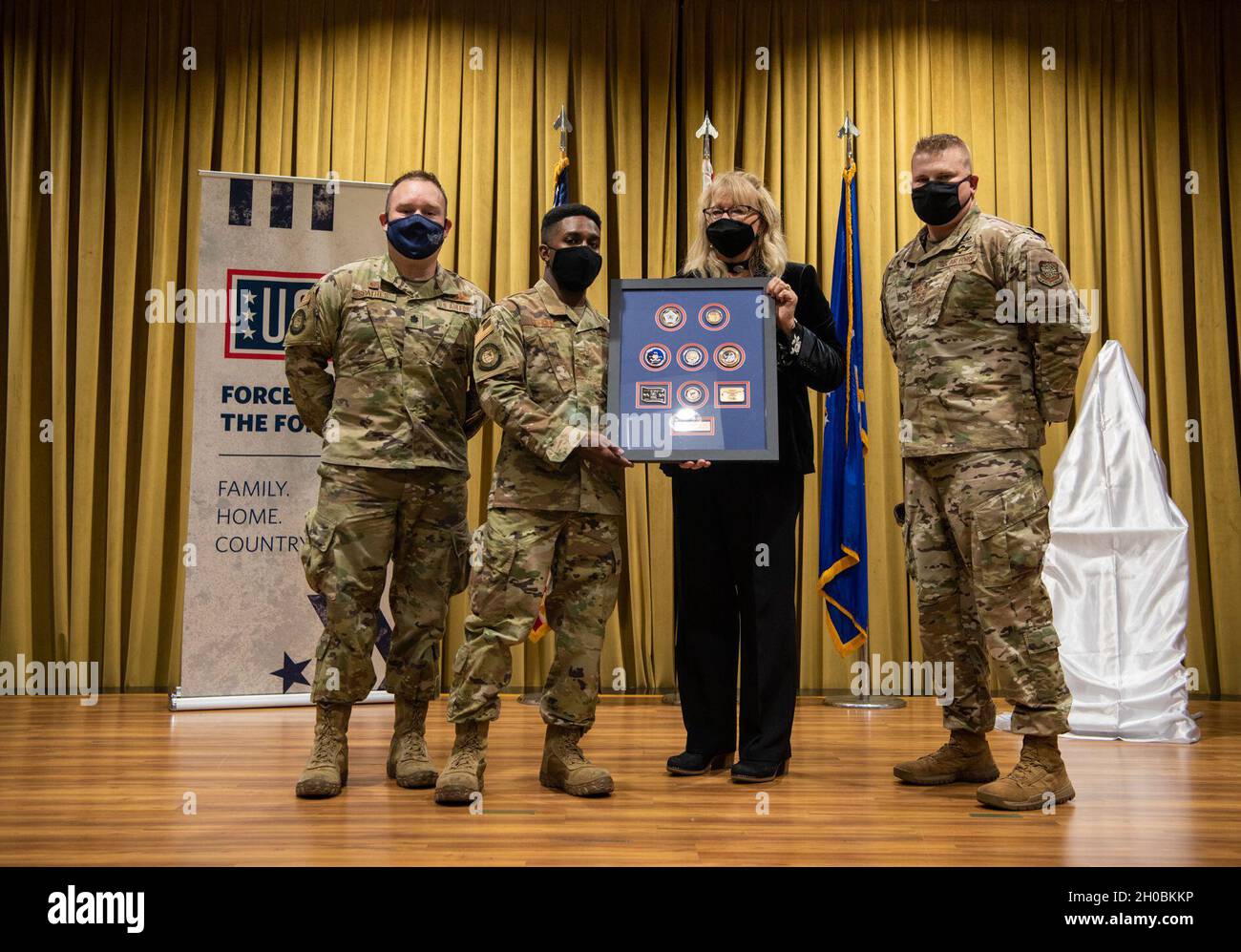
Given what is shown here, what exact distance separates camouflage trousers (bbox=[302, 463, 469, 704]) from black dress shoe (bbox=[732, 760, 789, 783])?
34.4 inches

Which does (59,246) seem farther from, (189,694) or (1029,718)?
(1029,718)

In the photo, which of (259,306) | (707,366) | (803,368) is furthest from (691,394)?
(259,306)

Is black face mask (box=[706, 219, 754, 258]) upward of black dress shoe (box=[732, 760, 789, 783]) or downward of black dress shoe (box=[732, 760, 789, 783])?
upward

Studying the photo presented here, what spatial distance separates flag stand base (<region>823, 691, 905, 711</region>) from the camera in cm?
473

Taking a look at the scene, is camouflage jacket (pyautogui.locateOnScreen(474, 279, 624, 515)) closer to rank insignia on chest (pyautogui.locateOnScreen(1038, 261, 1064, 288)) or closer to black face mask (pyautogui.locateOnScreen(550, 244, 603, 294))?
black face mask (pyautogui.locateOnScreen(550, 244, 603, 294))

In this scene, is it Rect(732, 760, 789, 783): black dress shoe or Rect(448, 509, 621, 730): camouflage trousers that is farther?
Rect(732, 760, 789, 783): black dress shoe

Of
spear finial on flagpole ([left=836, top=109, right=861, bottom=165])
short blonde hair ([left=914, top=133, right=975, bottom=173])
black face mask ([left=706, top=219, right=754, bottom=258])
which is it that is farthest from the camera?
spear finial on flagpole ([left=836, top=109, right=861, bottom=165])

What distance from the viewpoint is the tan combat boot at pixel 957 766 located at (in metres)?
2.96

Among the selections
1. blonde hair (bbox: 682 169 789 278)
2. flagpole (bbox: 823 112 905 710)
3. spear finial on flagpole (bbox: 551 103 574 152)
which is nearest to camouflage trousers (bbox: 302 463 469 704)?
blonde hair (bbox: 682 169 789 278)

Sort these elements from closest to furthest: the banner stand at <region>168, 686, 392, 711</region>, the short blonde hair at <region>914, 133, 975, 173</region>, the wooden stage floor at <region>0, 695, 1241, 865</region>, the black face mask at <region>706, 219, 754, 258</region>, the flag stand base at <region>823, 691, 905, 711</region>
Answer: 1. the wooden stage floor at <region>0, 695, 1241, 865</region>
2. the short blonde hair at <region>914, 133, 975, 173</region>
3. the black face mask at <region>706, 219, 754, 258</region>
4. the banner stand at <region>168, 686, 392, 711</region>
5. the flag stand base at <region>823, 691, 905, 711</region>

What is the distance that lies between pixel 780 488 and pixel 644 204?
289 cm

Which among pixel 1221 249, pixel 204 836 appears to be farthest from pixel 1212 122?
pixel 204 836

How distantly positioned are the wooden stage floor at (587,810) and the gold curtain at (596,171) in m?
1.48

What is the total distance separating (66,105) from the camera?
17.2ft
